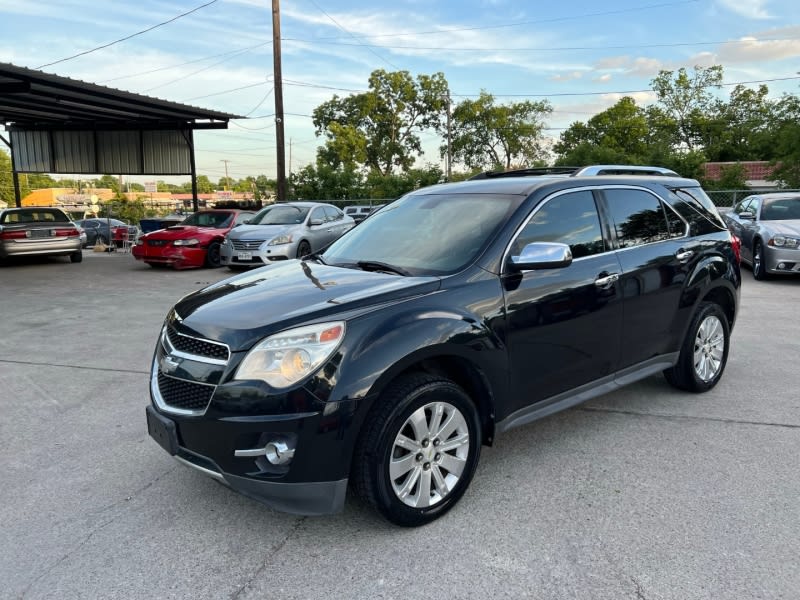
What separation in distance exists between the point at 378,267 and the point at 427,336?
0.82 metres

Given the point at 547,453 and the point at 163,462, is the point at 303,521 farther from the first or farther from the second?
the point at 547,453

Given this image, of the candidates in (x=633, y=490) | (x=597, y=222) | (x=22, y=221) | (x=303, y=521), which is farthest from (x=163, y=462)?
(x=22, y=221)

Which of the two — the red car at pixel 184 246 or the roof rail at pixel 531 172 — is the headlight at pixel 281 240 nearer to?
the red car at pixel 184 246

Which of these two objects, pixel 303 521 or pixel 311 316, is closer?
pixel 311 316

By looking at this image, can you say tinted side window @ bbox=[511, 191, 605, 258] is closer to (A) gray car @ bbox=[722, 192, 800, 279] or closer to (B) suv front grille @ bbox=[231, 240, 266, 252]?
(A) gray car @ bbox=[722, 192, 800, 279]

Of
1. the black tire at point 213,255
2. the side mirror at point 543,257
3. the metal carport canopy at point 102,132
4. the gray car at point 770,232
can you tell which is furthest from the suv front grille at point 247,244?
the side mirror at point 543,257

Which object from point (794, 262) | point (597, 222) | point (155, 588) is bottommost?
point (155, 588)

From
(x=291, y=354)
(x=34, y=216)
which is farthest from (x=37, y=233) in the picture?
(x=291, y=354)

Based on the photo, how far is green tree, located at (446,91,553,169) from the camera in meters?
53.2

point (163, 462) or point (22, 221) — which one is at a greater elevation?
point (22, 221)

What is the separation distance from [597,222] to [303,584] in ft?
9.03

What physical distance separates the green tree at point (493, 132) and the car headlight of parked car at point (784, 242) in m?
43.7

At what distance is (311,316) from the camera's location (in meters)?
2.78

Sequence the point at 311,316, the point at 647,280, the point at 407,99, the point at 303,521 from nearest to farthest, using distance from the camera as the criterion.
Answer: the point at 311,316
the point at 303,521
the point at 647,280
the point at 407,99
